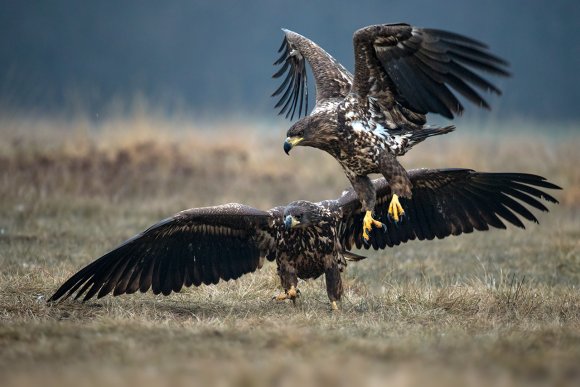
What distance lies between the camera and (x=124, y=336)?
19.9ft

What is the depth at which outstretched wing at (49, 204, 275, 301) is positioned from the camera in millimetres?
7711

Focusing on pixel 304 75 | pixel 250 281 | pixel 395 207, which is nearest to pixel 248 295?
pixel 250 281

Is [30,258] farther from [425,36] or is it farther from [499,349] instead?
[499,349]

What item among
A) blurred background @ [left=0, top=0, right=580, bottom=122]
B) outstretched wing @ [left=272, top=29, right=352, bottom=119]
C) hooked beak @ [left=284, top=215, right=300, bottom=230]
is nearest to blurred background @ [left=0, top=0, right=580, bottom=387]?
hooked beak @ [left=284, top=215, right=300, bottom=230]

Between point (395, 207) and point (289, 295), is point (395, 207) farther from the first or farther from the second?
point (289, 295)

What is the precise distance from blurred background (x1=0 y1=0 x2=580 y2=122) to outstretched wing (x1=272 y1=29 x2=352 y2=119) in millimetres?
26744

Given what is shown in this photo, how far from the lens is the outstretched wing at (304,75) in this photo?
29.0 feet

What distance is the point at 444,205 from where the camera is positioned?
28.0ft

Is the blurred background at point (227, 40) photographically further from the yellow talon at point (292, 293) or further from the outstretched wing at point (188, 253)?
the yellow talon at point (292, 293)

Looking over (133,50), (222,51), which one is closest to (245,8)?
(222,51)

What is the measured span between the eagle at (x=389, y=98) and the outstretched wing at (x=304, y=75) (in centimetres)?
2

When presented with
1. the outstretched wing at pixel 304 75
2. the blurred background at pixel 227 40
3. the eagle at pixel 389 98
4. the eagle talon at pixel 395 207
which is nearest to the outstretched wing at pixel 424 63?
the eagle at pixel 389 98

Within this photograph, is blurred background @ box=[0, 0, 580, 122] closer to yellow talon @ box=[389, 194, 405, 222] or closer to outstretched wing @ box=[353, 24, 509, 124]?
yellow talon @ box=[389, 194, 405, 222]

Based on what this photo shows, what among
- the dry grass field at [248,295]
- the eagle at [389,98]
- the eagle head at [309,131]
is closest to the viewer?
the dry grass field at [248,295]
